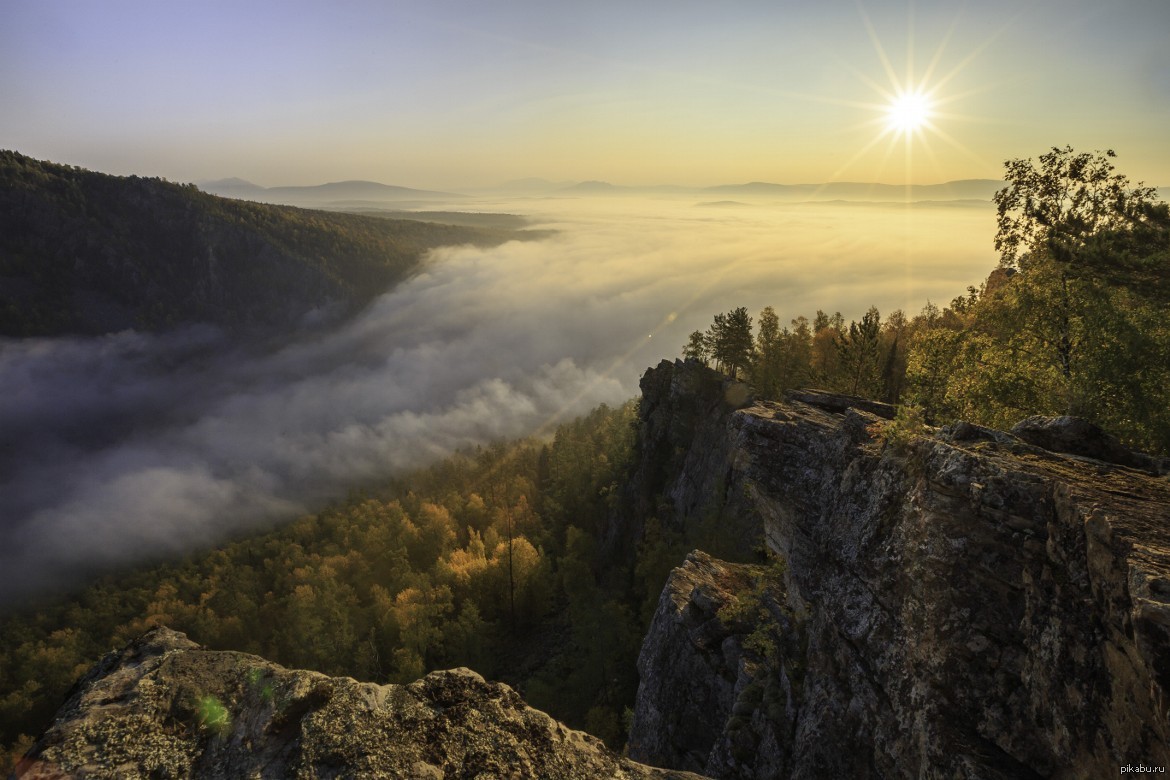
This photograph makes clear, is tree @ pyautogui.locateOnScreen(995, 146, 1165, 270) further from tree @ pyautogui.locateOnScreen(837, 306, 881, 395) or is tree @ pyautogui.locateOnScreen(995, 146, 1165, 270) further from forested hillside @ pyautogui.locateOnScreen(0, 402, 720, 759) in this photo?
forested hillside @ pyautogui.locateOnScreen(0, 402, 720, 759)

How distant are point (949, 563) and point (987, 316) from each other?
2320 cm

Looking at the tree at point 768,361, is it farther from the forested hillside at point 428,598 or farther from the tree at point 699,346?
the forested hillside at point 428,598

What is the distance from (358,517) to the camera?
12131cm

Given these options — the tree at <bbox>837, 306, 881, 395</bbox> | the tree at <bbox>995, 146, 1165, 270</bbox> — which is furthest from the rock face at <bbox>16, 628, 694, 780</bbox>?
the tree at <bbox>837, 306, 881, 395</bbox>

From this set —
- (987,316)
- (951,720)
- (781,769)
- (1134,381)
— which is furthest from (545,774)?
(987,316)

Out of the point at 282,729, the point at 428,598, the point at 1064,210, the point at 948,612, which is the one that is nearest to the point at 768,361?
the point at 1064,210

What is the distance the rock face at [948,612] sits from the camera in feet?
23.1

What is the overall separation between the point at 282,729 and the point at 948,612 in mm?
11819

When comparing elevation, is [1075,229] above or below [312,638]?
above

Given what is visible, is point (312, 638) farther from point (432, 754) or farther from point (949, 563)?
point (949, 563)

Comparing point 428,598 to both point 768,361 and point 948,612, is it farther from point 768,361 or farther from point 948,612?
point 948,612

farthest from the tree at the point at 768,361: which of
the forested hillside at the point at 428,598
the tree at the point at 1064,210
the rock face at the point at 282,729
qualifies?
the rock face at the point at 282,729

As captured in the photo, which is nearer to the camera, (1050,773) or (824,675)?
(1050,773)

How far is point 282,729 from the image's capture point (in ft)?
25.5
